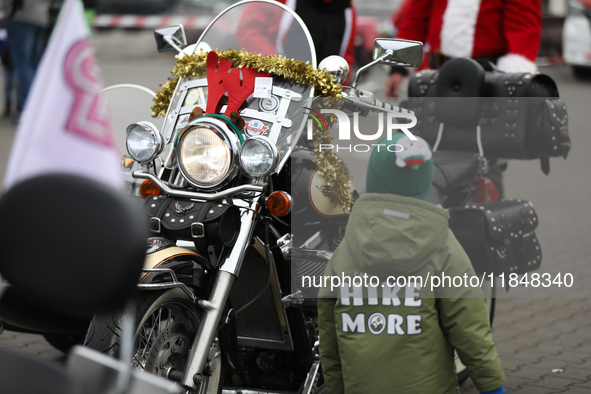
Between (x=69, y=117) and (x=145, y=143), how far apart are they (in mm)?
940

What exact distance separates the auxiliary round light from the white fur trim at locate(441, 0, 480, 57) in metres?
2.57

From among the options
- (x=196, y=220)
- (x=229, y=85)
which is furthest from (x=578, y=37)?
(x=196, y=220)

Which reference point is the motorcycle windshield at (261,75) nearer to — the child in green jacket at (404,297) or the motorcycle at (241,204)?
the motorcycle at (241,204)

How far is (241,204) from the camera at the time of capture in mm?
2525

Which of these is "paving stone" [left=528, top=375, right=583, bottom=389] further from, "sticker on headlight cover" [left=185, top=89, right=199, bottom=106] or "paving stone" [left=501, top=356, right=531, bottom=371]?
"sticker on headlight cover" [left=185, top=89, right=199, bottom=106]

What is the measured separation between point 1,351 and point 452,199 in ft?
7.41

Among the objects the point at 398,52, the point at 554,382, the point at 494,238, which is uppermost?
the point at 398,52

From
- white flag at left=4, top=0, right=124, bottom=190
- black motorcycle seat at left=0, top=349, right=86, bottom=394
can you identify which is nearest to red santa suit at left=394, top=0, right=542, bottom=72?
white flag at left=4, top=0, right=124, bottom=190

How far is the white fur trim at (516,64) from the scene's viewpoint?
14.1ft

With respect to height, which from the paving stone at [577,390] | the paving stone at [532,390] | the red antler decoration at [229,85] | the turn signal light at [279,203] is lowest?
the paving stone at [532,390]

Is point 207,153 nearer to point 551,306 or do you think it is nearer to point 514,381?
point 514,381

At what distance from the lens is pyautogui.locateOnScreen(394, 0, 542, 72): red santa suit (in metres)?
4.40

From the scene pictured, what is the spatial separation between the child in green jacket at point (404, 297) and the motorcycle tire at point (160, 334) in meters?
0.48

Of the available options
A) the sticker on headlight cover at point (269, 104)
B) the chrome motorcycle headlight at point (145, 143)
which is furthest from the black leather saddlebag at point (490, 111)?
the chrome motorcycle headlight at point (145, 143)
